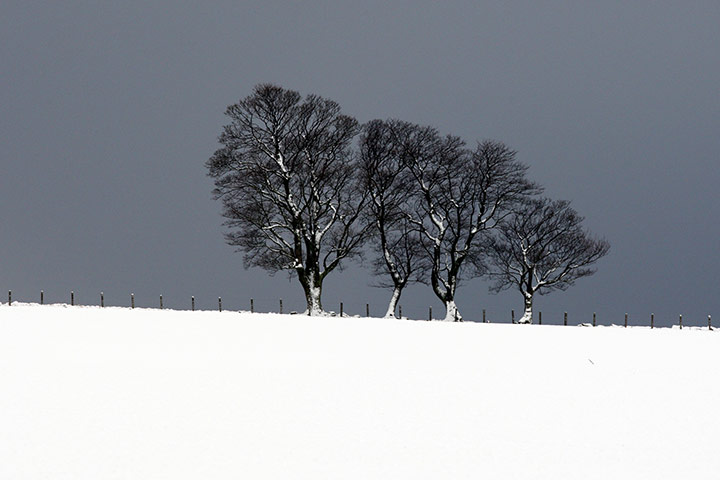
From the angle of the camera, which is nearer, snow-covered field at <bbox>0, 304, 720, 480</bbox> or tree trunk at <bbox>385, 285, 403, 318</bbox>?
snow-covered field at <bbox>0, 304, 720, 480</bbox>

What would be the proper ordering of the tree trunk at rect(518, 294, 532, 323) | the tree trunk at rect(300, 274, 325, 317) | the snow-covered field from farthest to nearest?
the tree trunk at rect(518, 294, 532, 323)
the tree trunk at rect(300, 274, 325, 317)
the snow-covered field

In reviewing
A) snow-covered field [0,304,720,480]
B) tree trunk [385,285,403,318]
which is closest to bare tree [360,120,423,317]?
tree trunk [385,285,403,318]

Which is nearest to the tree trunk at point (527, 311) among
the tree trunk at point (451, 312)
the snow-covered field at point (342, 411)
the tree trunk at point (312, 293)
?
the tree trunk at point (451, 312)

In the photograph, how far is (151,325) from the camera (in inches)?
894

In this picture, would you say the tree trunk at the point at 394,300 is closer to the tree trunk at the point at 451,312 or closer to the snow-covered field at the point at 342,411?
the tree trunk at the point at 451,312

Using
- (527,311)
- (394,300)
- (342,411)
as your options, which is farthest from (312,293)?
(342,411)

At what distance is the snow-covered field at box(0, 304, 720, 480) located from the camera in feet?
25.5

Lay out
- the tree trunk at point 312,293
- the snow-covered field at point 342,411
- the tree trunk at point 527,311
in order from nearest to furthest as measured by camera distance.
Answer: the snow-covered field at point 342,411
the tree trunk at point 312,293
the tree trunk at point 527,311

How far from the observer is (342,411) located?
Result: 9992 mm

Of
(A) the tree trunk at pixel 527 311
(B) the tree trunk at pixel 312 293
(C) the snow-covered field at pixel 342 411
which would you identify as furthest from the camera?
(A) the tree trunk at pixel 527 311

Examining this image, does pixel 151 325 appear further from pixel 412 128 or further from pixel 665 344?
pixel 412 128

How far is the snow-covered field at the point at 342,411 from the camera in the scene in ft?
25.5

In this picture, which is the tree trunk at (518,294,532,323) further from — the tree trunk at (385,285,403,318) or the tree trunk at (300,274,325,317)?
the tree trunk at (300,274,325,317)

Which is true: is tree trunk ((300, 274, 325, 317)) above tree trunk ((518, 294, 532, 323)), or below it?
above
